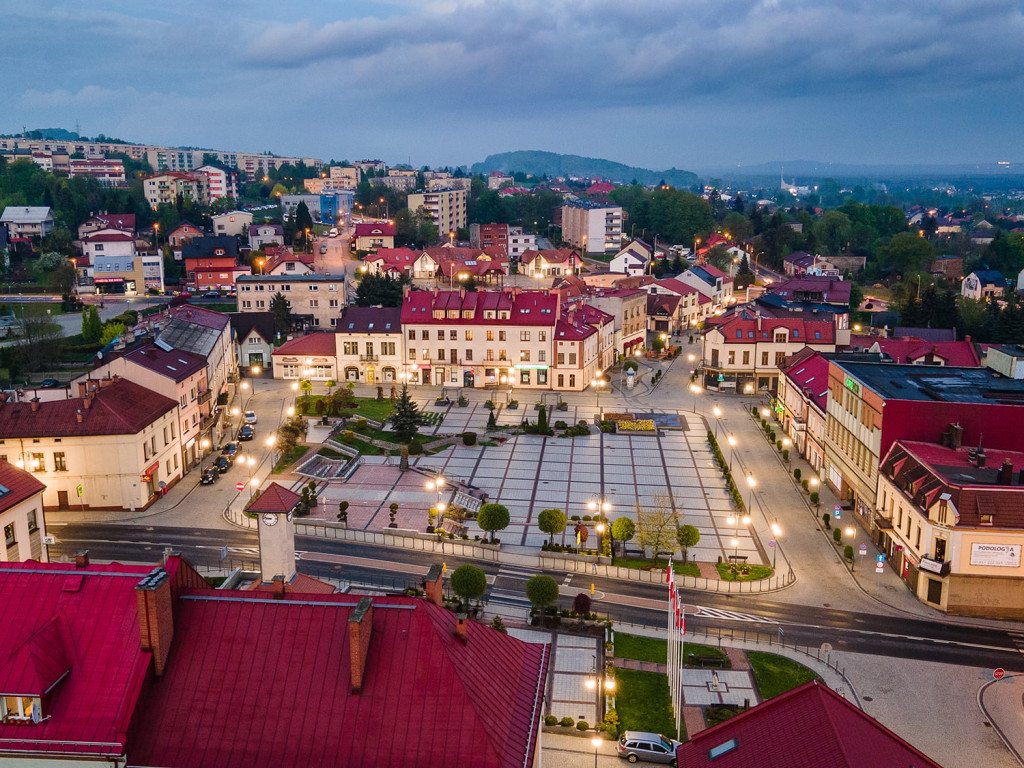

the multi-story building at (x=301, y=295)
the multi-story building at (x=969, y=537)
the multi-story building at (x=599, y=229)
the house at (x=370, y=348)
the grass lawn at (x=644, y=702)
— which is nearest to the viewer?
the grass lawn at (x=644, y=702)

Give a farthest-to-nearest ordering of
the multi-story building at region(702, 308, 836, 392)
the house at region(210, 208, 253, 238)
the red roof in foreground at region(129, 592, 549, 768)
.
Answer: the house at region(210, 208, 253, 238)
the multi-story building at region(702, 308, 836, 392)
the red roof in foreground at region(129, 592, 549, 768)

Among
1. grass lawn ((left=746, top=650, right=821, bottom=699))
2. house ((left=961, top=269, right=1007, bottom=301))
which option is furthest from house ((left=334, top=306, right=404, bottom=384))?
house ((left=961, top=269, right=1007, bottom=301))

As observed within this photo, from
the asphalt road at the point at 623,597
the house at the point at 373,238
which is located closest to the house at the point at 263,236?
the house at the point at 373,238

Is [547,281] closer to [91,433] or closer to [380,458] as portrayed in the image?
[380,458]

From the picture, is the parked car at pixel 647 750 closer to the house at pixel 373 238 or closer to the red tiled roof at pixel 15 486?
the red tiled roof at pixel 15 486

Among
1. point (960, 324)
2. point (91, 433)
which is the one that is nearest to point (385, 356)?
point (91, 433)

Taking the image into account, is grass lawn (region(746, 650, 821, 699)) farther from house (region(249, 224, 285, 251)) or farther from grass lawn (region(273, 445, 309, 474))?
house (region(249, 224, 285, 251))

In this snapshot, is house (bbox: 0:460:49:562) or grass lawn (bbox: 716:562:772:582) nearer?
house (bbox: 0:460:49:562)
